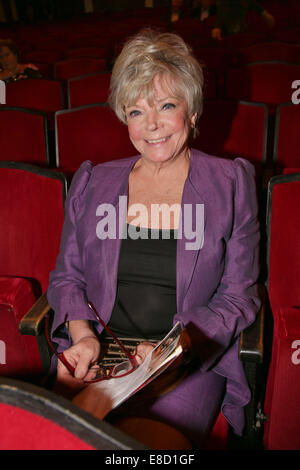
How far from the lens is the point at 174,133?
874mm

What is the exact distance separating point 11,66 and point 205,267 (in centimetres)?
233

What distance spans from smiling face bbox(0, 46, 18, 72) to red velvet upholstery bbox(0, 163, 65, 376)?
1.85m

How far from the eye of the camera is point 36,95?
7.02ft

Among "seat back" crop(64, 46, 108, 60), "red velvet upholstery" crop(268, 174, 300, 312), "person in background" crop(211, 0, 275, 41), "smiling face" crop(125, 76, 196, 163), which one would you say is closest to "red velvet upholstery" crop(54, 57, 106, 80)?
"seat back" crop(64, 46, 108, 60)

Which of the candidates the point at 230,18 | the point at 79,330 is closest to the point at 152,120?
the point at 79,330

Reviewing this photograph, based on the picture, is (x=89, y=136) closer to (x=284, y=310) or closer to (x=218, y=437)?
(x=284, y=310)

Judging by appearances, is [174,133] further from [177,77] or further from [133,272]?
[133,272]

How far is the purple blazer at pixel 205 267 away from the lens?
2.68 ft

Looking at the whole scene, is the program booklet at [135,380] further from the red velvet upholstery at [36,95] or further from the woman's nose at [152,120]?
the red velvet upholstery at [36,95]

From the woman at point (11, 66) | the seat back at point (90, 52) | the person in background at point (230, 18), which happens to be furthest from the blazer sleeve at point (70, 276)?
the person in background at point (230, 18)

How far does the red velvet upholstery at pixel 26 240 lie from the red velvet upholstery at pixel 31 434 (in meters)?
0.60

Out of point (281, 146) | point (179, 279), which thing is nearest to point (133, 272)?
point (179, 279)

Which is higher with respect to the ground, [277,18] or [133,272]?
[277,18]

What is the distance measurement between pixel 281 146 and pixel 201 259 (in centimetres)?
77
